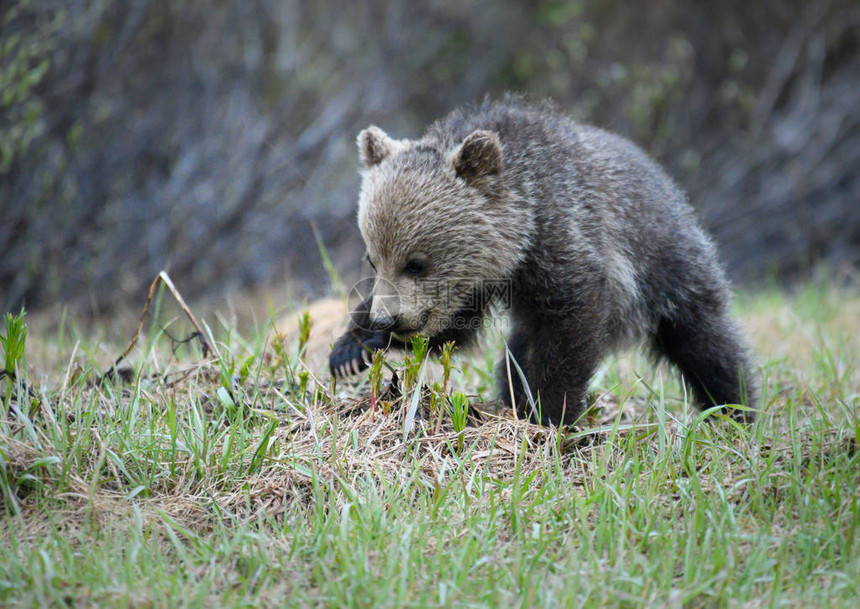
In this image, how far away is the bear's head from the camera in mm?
3625

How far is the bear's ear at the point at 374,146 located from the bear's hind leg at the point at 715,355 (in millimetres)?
1707

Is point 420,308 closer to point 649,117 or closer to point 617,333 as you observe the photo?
point 617,333

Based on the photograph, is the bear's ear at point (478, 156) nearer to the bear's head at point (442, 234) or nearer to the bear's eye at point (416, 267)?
the bear's head at point (442, 234)

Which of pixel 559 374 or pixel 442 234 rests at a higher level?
pixel 442 234

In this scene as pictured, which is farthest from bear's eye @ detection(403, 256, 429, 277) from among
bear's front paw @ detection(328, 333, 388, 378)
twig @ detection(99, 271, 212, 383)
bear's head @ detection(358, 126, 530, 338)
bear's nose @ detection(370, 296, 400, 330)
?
twig @ detection(99, 271, 212, 383)

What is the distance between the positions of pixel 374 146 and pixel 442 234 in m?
0.67

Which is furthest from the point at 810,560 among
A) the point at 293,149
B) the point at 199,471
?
the point at 293,149

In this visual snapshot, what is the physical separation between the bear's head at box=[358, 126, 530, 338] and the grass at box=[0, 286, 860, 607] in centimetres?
46

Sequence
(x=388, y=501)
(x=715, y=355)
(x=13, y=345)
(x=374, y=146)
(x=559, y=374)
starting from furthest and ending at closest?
(x=715, y=355) → (x=374, y=146) → (x=559, y=374) → (x=13, y=345) → (x=388, y=501)

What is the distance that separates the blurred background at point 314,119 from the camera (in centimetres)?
675

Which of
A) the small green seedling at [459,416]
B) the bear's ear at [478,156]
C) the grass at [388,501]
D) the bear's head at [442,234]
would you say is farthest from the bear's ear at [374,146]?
the small green seedling at [459,416]

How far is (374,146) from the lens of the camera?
3977mm

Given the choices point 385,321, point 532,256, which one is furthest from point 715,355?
point 385,321

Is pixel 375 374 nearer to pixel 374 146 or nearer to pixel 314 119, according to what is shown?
pixel 374 146
